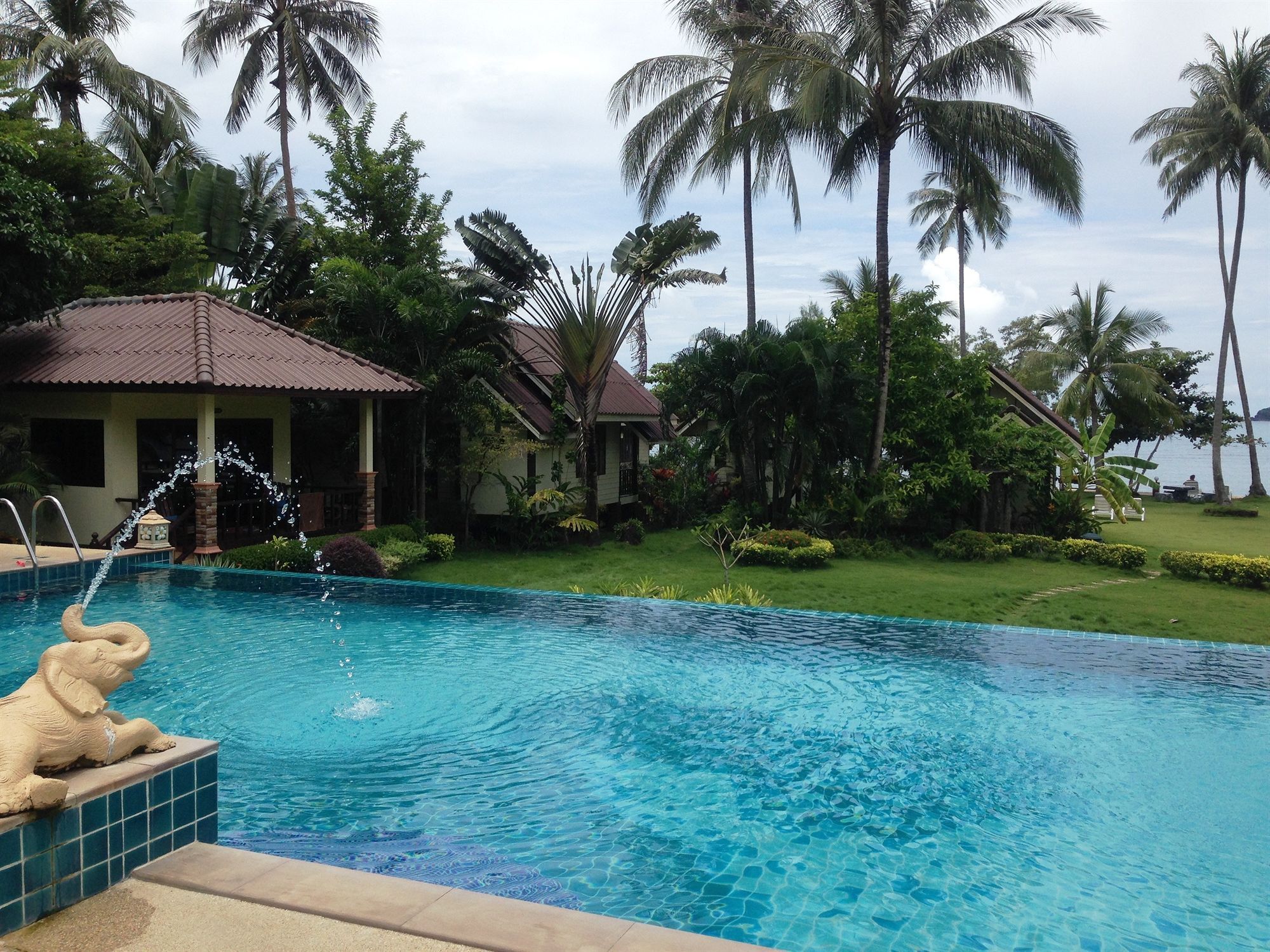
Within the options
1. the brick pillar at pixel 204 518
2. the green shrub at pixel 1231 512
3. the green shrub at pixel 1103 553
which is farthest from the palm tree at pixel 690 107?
the green shrub at pixel 1231 512

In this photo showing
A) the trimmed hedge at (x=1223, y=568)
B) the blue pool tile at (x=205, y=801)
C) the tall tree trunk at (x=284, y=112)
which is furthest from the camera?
the tall tree trunk at (x=284, y=112)

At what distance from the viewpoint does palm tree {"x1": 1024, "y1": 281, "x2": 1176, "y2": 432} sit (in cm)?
3816

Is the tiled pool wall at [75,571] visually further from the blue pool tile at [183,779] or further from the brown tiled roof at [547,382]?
the blue pool tile at [183,779]

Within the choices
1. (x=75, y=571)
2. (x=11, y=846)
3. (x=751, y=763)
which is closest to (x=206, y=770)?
(x=11, y=846)

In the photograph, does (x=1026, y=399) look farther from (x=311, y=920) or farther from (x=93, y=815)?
(x=93, y=815)

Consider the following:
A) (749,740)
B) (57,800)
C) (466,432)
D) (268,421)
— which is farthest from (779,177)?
(57,800)

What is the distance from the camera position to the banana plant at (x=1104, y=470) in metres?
24.0

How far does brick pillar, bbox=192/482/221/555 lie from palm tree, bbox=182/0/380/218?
693 inches

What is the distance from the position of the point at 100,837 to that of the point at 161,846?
1.26 ft

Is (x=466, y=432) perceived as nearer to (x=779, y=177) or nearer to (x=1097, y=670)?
(x=779, y=177)

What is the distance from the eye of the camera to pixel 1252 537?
26.8 meters

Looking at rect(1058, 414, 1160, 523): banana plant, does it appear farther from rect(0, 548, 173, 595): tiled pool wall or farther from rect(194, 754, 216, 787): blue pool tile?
rect(194, 754, 216, 787): blue pool tile

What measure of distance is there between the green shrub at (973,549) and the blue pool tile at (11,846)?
1948 cm

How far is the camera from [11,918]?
13.6 feet
